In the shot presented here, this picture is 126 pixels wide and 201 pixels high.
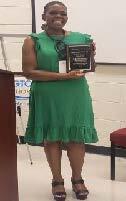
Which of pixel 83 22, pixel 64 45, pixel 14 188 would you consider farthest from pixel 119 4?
pixel 14 188

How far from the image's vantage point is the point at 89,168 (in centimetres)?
374

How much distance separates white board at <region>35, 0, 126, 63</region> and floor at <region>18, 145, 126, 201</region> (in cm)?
100

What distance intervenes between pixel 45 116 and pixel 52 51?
46cm

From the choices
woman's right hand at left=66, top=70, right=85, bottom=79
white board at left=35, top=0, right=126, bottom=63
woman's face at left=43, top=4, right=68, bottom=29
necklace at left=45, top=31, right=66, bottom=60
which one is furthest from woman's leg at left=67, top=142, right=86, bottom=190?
white board at left=35, top=0, right=126, bottom=63

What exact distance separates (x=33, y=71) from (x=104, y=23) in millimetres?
1302

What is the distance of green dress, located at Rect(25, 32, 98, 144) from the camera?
9.26 feet

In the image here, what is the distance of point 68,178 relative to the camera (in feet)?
11.3

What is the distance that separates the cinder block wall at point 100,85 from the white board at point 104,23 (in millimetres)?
151

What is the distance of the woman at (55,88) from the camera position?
279 centimetres

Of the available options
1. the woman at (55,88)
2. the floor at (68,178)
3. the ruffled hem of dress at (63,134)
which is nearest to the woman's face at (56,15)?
the woman at (55,88)

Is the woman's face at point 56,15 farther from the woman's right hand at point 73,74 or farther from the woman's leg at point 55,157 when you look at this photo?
the woman's leg at point 55,157

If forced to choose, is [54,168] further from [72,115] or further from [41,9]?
[41,9]

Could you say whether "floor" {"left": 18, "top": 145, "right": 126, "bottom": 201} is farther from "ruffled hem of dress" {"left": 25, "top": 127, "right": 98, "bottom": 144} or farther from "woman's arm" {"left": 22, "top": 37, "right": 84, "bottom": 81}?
"woman's arm" {"left": 22, "top": 37, "right": 84, "bottom": 81}

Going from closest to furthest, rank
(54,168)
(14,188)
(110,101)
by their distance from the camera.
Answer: (14,188) < (54,168) < (110,101)
